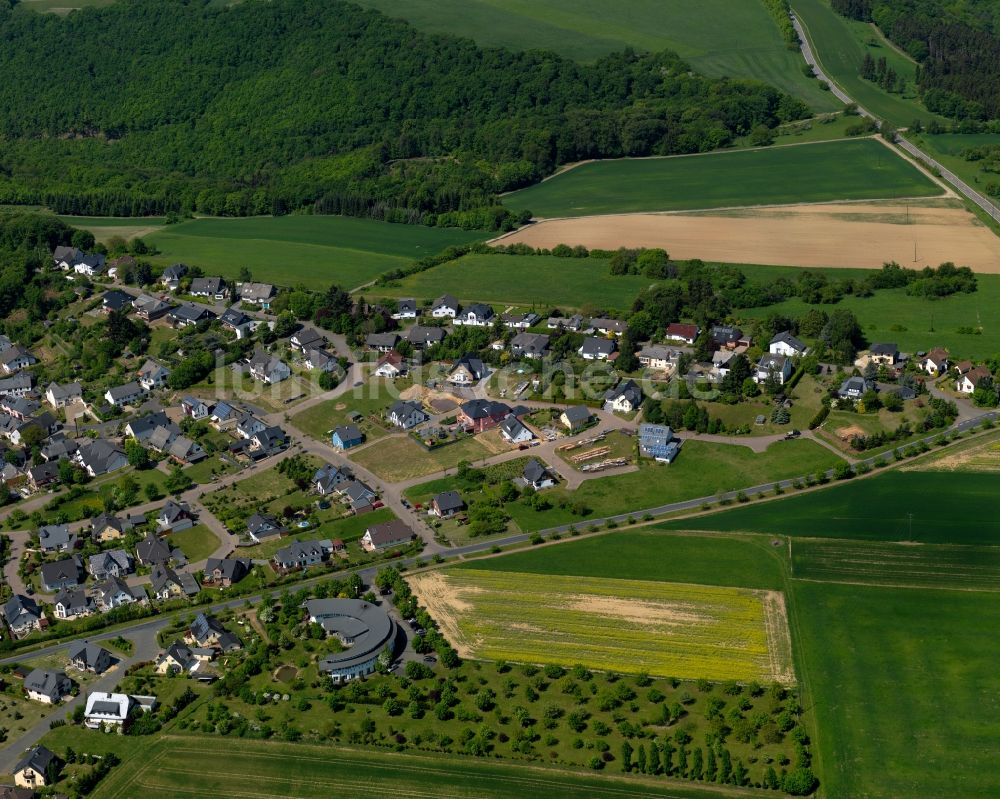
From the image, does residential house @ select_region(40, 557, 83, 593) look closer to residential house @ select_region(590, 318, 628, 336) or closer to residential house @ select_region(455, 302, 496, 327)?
residential house @ select_region(455, 302, 496, 327)

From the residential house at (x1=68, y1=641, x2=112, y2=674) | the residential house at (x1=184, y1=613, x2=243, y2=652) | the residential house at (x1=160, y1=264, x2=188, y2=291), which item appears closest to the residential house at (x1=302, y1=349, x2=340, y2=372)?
the residential house at (x1=160, y1=264, x2=188, y2=291)

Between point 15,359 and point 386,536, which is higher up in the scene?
point 386,536

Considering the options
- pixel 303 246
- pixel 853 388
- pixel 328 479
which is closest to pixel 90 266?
pixel 303 246

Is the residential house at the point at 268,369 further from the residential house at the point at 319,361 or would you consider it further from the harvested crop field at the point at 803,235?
the harvested crop field at the point at 803,235

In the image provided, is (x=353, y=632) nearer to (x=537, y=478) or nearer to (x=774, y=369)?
(x=537, y=478)

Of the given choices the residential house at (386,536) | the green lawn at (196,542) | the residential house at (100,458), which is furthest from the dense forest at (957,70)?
the green lawn at (196,542)

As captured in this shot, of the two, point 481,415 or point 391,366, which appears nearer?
point 481,415

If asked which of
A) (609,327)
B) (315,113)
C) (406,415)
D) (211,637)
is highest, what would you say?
(315,113)
